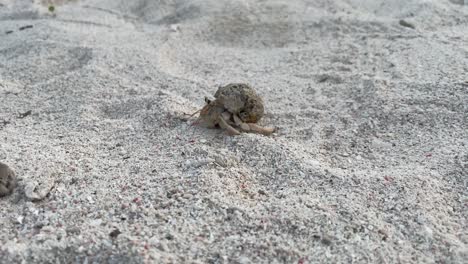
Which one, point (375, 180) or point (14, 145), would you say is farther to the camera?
point (14, 145)

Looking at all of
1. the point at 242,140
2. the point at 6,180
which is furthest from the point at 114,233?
the point at 242,140

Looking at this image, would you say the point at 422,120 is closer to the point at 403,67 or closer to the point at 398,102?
the point at 398,102

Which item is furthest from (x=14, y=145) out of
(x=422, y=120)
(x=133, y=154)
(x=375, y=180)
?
(x=422, y=120)

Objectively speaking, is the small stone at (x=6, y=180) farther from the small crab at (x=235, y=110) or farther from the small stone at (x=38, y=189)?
the small crab at (x=235, y=110)

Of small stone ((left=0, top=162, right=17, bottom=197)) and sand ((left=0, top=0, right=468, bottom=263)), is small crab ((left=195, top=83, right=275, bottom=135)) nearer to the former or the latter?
sand ((left=0, top=0, right=468, bottom=263))

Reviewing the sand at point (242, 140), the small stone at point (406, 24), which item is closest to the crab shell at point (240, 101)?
the sand at point (242, 140)

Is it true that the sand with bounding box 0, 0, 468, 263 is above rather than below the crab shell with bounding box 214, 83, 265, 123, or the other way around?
below

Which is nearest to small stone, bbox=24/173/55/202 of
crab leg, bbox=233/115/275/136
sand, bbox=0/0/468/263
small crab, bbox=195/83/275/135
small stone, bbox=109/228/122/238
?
sand, bbox=0/0/468/263
